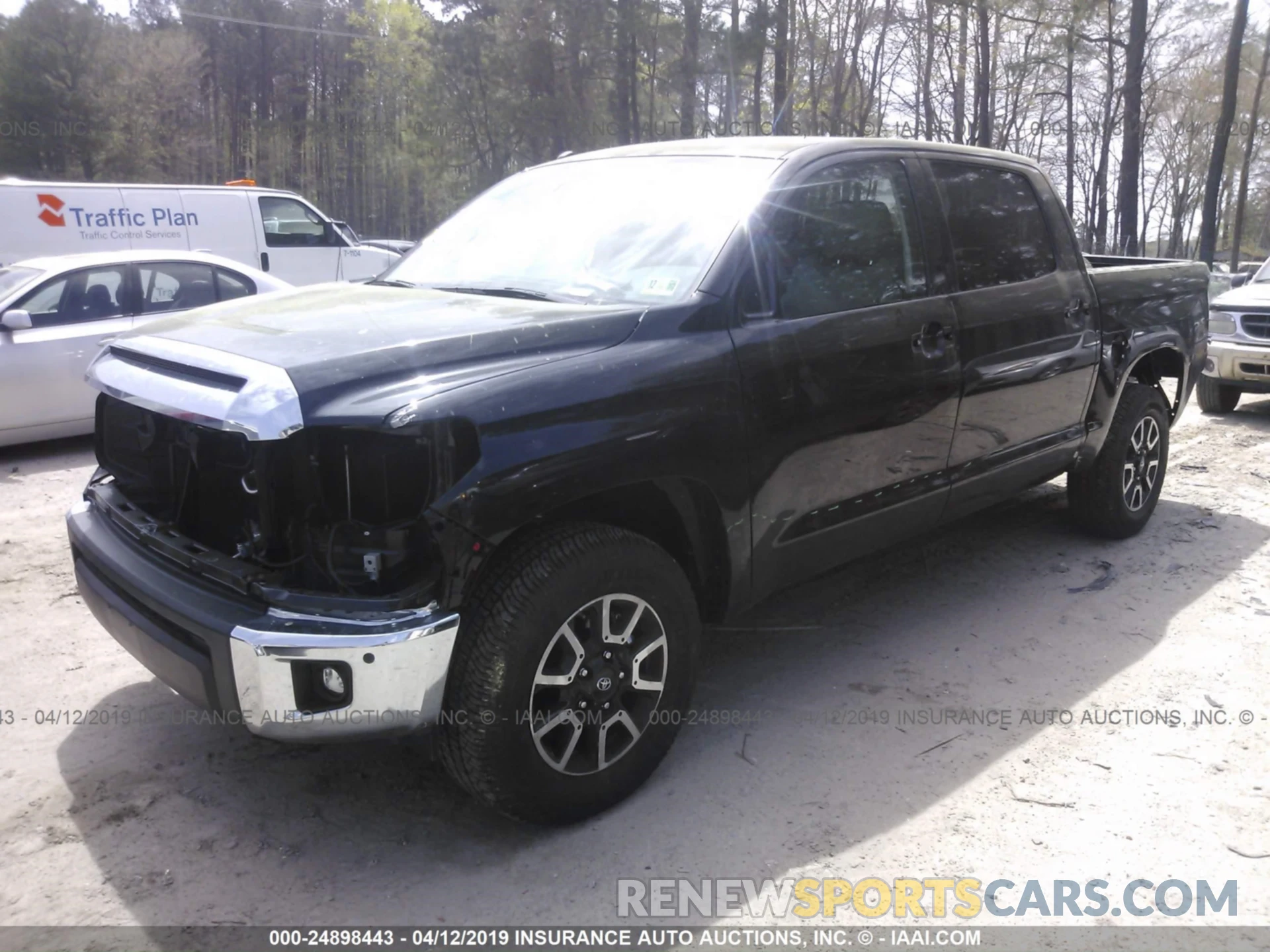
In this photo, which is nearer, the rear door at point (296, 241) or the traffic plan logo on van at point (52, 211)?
the traffic plan logo on van at point (52, 211)

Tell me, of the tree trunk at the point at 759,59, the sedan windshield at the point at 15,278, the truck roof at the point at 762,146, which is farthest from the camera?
the tree trunk at the point at 759,59

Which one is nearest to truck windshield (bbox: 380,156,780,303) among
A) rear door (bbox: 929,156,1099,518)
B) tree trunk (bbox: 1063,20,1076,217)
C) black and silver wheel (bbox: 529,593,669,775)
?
black and silver wheel (bbox: 529,593,669,775)

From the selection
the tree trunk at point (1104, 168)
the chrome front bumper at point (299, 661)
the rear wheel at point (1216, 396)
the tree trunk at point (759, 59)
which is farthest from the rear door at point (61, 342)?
the tree trunk at point (1104, 168)

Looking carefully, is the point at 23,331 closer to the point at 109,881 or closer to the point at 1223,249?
the point at 109,881

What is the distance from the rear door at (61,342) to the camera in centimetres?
724

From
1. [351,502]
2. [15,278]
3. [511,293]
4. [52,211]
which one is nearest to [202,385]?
[351,502]

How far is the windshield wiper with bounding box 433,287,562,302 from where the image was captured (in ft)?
11.3

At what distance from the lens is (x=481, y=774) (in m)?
2.76

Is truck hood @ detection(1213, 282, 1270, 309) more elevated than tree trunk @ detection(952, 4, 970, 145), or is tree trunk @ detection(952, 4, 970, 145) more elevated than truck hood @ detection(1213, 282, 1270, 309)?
tree trunk @ detection(952, 4, 970, 145)

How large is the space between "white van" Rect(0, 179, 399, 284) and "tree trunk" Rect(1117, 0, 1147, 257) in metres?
17.2

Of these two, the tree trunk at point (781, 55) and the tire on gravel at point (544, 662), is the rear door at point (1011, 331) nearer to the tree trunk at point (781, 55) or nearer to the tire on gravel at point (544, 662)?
the tire on gravel at point (544, 662)

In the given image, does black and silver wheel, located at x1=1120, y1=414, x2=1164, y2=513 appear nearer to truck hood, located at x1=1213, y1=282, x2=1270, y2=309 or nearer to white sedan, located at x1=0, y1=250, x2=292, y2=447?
truck hood, located at x1=1213, y1=282, x2=1270, y2=309

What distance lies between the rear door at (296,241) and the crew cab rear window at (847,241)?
389 inches

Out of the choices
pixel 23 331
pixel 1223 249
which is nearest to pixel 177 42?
pixel 23 331
